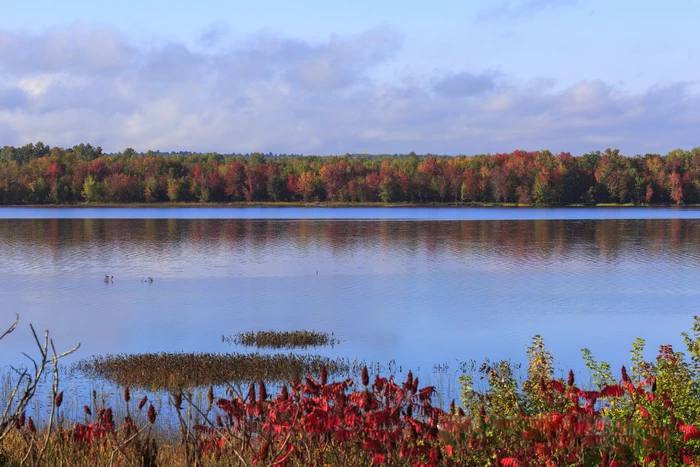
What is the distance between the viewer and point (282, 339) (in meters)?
23.8

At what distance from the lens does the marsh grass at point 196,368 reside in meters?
18.3

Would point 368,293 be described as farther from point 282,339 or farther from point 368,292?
point 282,339

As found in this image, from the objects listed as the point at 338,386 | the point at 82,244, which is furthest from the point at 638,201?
the point at 338,386

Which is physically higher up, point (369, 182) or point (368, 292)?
point (369, 182)

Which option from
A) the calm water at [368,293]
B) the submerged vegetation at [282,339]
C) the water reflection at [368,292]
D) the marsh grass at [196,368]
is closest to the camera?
the marsh grass at [196,368]

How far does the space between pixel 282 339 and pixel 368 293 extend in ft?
40.3

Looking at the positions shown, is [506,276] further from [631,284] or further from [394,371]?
[394,371]

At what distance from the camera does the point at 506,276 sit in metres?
41.8

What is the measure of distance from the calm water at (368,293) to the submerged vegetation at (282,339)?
654 millimetres

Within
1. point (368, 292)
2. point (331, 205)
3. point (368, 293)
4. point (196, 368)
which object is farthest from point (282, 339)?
point (331, 205)

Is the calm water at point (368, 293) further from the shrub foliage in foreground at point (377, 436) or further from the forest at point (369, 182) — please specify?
the forest at point (369, 182)

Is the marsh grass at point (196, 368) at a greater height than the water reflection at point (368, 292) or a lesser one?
greater

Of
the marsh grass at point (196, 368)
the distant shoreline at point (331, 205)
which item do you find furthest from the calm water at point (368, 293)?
the distant shoreline at point (331, 205)

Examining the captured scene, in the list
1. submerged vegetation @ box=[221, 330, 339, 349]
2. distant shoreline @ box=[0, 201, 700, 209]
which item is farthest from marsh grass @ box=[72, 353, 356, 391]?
distant shoreline @ box=[0, 201, 700, 209]
